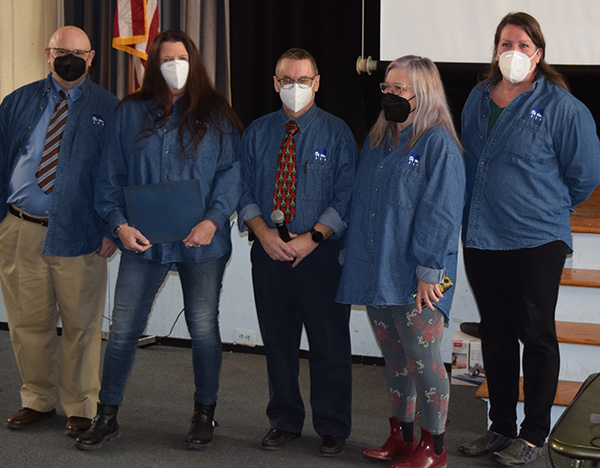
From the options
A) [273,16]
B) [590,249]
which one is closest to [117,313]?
[590,249]

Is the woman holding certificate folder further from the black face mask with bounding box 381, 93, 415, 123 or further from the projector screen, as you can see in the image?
the projector screen

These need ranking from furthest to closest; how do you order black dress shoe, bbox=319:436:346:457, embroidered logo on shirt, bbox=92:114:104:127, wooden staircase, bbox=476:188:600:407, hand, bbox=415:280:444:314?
wooden staircase, bbox=476:188:600:407
embroidered logo on shirt, bbox=92:114:104:127
black dress shoe, bbox=319:436:346:457
hand, bbox=415:280:444:314

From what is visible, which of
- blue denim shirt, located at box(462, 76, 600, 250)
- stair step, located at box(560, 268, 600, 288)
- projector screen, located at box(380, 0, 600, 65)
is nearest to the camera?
blue denim shirt, located at box(462, 76, 600, 250)

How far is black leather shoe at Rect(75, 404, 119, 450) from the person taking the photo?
9.11ft

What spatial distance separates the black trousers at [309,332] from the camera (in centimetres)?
274

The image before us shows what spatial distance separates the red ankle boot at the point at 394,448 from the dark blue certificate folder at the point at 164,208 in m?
1.01

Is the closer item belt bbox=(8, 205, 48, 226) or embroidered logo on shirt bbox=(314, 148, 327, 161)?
embroidered logo on shirt bbox=(314, 148, 327, 161)

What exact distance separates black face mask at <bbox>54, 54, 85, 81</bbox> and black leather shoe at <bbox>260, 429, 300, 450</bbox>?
59.1 inches

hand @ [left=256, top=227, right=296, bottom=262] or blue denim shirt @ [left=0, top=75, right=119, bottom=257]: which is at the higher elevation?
blue denim shirt @ [left=0, top=75, right=119, bottom=257]

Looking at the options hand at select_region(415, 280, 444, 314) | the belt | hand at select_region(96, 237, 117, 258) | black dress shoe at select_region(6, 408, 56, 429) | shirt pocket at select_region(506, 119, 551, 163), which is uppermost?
shirt pocket at select_region(506, 119, 551, 163)

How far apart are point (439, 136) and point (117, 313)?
4.18ft

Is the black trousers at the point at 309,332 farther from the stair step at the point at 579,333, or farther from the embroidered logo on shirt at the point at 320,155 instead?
the stair step at the point at 579,333

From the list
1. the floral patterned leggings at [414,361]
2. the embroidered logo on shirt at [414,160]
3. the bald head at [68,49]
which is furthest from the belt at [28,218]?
the embroidered logo on shirt at [414,160]

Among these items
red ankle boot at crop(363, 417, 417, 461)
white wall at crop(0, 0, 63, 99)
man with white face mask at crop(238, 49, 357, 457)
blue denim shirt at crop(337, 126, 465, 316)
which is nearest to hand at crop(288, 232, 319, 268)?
man with white face mask at crop(238, 49, 357, 457)
